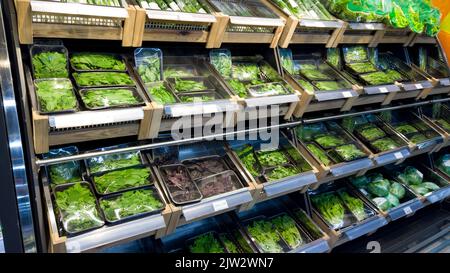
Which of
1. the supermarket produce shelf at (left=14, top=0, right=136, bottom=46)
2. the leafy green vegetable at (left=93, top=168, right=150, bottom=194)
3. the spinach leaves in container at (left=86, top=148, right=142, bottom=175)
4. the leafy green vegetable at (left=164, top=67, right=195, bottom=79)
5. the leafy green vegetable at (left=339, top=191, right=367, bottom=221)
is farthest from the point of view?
the leafy green vegetable at (left=339, top=191, right=367, bottom=221)

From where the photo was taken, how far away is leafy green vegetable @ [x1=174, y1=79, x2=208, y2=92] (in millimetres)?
2070

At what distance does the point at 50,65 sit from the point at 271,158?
155 cm

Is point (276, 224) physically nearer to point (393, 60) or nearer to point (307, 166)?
point (307, 166)

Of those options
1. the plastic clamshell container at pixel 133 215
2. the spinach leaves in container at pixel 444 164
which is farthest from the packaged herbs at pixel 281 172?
the spinach leaves in container at pixel 444 164

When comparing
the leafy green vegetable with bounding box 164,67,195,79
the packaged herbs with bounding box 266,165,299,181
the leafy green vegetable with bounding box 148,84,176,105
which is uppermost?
the leafy green vegetable with bounding box 148,84,176,105

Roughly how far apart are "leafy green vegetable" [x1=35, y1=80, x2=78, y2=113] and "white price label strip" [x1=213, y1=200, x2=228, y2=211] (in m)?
0.90

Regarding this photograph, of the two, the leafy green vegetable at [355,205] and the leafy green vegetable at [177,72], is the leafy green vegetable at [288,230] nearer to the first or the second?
the leafy green vegetable at [355,205]

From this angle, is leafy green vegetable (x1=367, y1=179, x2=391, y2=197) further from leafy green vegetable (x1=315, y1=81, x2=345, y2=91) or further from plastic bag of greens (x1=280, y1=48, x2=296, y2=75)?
plastic bag of greens (x1=280, y1=48, x2=296, y2=75)

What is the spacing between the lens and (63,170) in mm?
1874

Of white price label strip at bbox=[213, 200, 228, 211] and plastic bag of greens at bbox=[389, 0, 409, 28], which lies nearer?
white price label strip at bbox=[213, 200, 228, 211]

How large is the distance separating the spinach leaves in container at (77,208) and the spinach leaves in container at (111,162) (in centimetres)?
14

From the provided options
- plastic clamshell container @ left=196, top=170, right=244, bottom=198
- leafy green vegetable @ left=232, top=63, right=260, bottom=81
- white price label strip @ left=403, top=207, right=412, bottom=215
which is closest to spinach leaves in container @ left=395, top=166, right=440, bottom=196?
white price label strip @ left=403, top=207, right=412, bottom=215

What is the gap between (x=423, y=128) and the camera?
11.4 feet

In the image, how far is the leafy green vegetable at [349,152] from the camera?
2.67m
